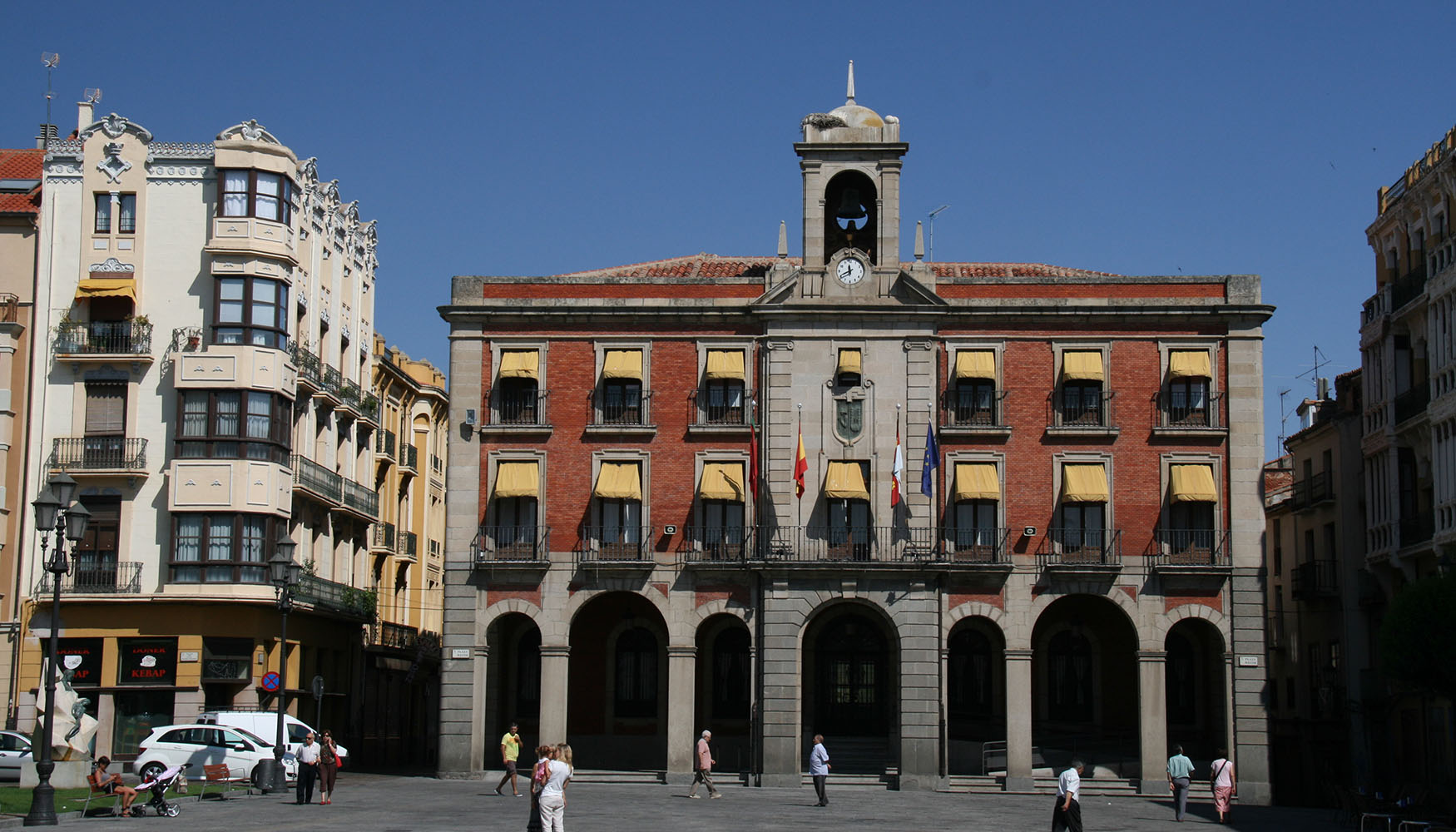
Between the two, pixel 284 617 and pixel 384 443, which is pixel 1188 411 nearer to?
pixel 284 617

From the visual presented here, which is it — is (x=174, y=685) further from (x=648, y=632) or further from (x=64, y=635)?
(x=648, y=632)

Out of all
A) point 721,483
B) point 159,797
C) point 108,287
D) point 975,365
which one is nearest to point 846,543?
point 721,483


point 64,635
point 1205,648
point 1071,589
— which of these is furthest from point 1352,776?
point 64,635

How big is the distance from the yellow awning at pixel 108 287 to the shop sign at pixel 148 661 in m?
10.3

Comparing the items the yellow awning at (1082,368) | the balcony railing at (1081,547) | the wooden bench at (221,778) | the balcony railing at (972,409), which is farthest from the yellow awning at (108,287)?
the balcony railing at (1081,547)

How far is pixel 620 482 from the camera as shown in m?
49.3

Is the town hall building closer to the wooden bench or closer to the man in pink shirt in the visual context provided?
the man in pink shirt

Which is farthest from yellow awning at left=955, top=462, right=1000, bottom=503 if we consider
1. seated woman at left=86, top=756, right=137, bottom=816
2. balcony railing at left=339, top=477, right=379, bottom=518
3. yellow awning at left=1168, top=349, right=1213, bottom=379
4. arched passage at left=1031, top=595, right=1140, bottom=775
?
seated woman at left=86, top=756, right=137, bottom=816

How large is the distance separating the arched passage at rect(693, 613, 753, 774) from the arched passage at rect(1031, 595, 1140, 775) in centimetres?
858

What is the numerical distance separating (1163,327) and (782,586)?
1346 cm

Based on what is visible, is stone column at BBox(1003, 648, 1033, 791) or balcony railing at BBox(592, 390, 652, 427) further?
balcony railing at BBox(592, 390, 652, 427)

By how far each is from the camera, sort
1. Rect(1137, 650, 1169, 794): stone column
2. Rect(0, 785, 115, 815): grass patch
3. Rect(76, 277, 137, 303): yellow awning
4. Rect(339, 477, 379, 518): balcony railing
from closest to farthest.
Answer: Rect(0, 785, 115, 815): grass patch → Rect(1137, 650, 1169, 794): stone column → Rect(76, 277, 137, 303): yellow awning → Rect(339, 477, 379, 518): balcony railing

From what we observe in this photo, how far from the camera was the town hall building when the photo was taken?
4819cm

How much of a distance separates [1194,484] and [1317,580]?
32.7ft
